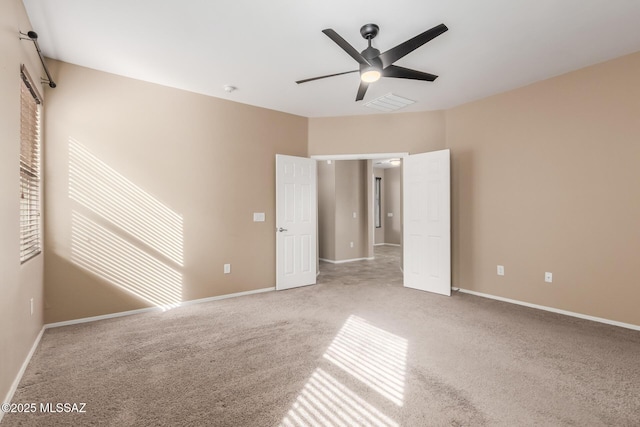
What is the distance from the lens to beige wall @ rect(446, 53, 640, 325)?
125 inches

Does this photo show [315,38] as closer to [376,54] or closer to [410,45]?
[376,54]

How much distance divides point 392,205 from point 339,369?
27.5 feet

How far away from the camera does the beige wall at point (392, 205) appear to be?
1017 cm

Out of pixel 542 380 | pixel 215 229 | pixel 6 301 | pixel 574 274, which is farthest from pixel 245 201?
pixel 574 274

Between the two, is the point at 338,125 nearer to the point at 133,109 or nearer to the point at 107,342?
the point at 133,109

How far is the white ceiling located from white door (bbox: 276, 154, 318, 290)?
1.31 metres

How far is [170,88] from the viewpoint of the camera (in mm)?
3869

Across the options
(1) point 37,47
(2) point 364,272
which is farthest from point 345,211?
(1) point 37,47

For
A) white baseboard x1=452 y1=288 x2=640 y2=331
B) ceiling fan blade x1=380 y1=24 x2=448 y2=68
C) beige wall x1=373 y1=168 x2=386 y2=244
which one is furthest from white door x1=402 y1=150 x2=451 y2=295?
beige wall x1=373 y1=168 x2=386 y2=244

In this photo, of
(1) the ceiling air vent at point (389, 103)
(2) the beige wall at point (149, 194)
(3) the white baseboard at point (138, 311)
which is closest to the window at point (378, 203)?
(1) the ceiling air vent at point (389, 103)

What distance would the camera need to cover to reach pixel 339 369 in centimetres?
234

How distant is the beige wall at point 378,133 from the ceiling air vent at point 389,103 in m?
0.35

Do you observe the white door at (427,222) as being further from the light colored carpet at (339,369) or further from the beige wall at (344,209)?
the beige wall at (344,209)

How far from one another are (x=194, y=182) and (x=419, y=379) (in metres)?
3.45
